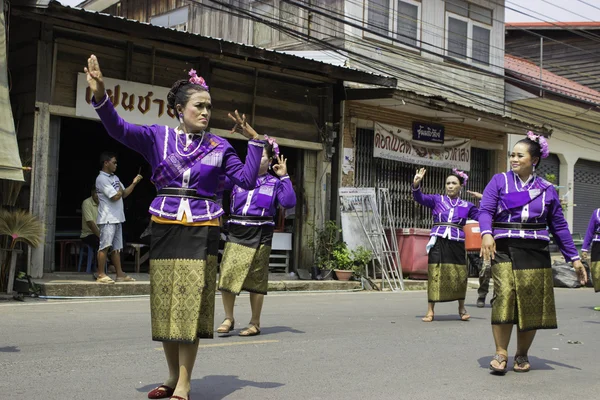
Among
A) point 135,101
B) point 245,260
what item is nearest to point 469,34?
point 135,101

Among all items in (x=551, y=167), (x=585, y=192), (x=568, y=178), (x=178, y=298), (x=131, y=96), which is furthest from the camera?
(x=585, y=192)

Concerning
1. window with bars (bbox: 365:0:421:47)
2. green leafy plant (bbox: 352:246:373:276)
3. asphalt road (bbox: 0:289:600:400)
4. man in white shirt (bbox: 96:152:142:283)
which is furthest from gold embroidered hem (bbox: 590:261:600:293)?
window with bars (bbox: 365:0:421:47)

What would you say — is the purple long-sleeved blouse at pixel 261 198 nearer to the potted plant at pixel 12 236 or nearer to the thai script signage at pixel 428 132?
the potted plant at pixel 12 236

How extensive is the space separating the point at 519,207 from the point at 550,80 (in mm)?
20589

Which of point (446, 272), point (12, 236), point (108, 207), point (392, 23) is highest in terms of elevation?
point (392, 23)

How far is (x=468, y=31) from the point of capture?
22.2 meters

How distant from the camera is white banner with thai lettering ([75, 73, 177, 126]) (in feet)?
44.9

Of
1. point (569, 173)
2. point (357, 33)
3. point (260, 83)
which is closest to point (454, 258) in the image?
point (260, 83)

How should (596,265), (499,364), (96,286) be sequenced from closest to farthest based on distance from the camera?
(499,364), (96,286), (596,265)

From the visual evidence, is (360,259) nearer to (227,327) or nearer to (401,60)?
(401,60)

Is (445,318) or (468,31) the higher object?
(468,31)

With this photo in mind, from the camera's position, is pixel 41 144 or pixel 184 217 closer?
pixel 184 217

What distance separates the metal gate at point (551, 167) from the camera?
24750 millimetres

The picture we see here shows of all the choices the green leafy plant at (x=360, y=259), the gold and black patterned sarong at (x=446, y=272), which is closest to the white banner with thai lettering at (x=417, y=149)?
the green leafy plant at (x=360, y=259)
